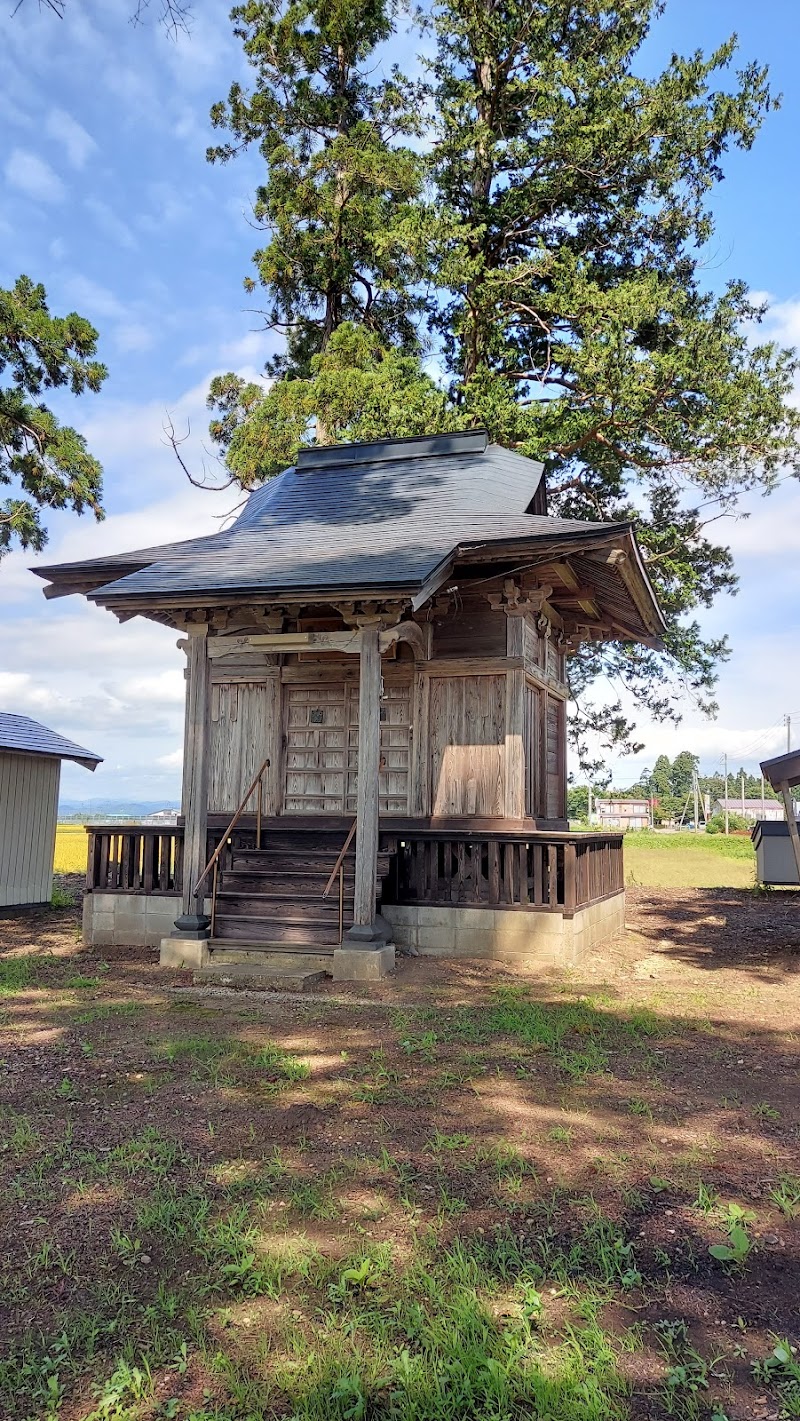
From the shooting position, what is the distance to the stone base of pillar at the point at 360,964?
8.78 meters

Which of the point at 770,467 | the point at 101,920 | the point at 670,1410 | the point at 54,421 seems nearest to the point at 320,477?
the point at 54,421

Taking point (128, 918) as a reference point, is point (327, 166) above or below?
above

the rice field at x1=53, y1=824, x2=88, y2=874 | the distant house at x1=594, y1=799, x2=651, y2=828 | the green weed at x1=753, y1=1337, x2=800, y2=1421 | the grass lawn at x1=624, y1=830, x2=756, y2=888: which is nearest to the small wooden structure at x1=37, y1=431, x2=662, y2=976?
the green weed at x1=753, y1=1337, x2=800, y2=1421

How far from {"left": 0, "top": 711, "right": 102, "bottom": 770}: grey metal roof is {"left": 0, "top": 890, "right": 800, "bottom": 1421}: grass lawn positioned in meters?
8.89

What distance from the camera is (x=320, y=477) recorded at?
587 inches

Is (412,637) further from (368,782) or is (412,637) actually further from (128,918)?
(128,918)

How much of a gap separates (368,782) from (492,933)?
2.14 metres

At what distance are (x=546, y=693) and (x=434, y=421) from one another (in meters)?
8.52

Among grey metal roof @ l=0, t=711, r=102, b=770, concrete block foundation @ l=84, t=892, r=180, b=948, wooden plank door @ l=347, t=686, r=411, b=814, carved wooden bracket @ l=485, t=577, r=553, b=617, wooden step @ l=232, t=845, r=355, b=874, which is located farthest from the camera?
grey metal roof @ l=0, t=711, r=102, b=770

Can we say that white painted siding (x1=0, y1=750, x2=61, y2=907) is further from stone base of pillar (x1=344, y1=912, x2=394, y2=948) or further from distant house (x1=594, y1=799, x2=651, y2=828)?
distant house (x1=594, y1=799, x2=651, y2=828)

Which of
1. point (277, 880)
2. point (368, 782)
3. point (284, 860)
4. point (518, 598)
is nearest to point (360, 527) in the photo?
point (518, 598)

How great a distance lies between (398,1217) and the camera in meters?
3.75

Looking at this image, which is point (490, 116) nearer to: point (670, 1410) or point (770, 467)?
point (770, 467)

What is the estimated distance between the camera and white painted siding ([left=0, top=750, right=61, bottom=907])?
50.8ft
